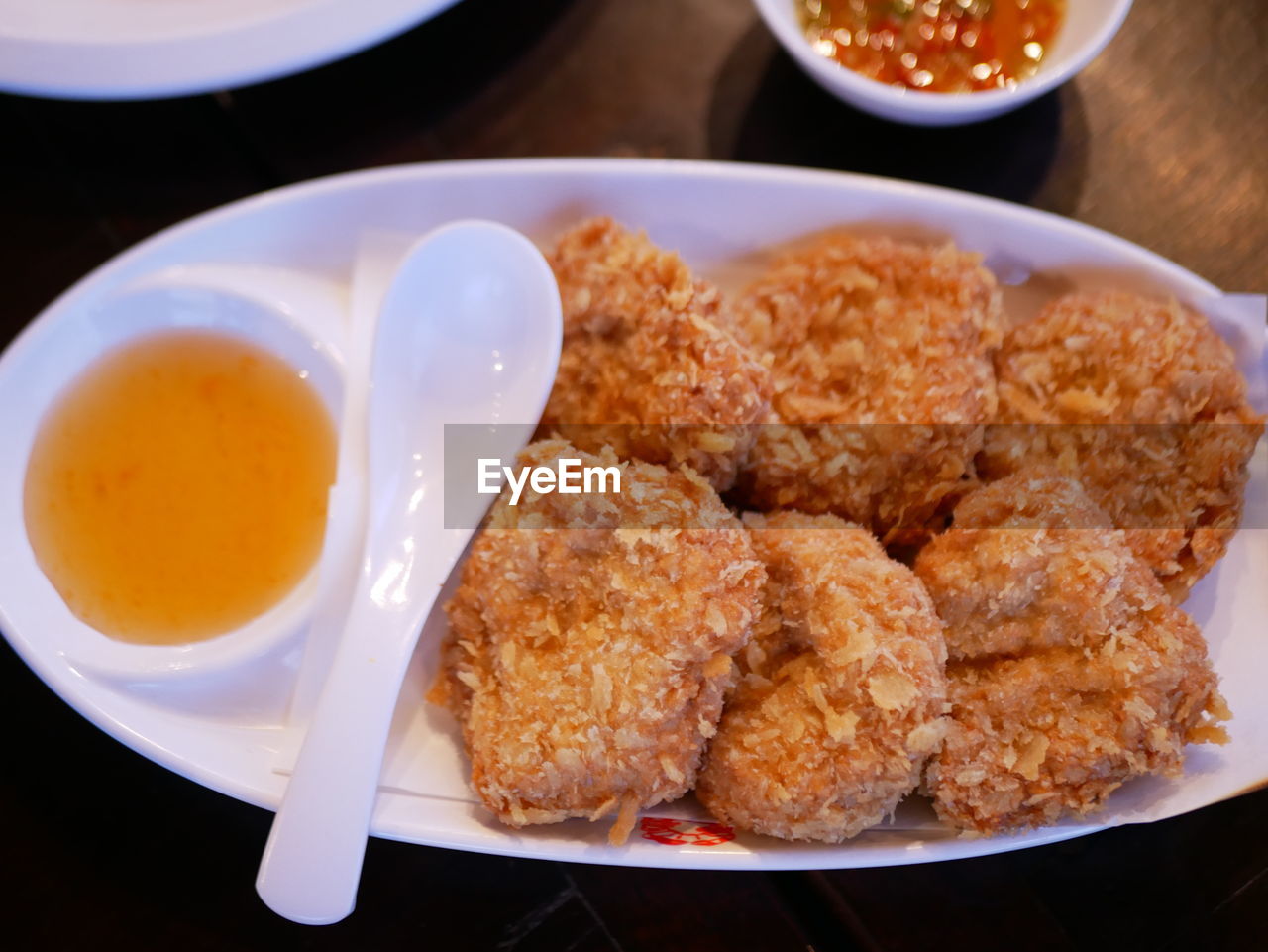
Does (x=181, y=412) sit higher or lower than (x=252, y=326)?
lower

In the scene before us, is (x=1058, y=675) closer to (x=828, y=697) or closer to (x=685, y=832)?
(x=828, y=697)

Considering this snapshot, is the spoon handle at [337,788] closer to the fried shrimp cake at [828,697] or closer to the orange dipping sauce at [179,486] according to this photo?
the orange dipping sauce at [179,486]

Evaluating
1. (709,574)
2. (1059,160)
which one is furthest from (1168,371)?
(709,574)

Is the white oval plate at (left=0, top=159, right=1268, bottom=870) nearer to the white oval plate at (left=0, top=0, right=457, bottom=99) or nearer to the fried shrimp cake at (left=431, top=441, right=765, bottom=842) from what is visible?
the fried shrimp cake at (left=431, top=441, right=765, bottom=842)

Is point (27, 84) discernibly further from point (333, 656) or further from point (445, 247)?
point (333, 656)

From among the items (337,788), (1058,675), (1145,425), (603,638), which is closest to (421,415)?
(603,638)

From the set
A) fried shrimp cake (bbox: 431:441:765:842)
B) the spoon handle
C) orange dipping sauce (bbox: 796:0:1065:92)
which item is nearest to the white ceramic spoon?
the spoon handle

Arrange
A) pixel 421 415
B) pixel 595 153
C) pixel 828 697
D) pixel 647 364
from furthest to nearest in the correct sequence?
pixel 595 153 → pixel 421 415 → pixel 647 364 → pixel 828 697

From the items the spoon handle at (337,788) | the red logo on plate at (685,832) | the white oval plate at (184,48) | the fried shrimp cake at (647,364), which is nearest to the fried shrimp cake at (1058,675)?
the red logo on plate at (685,832)
